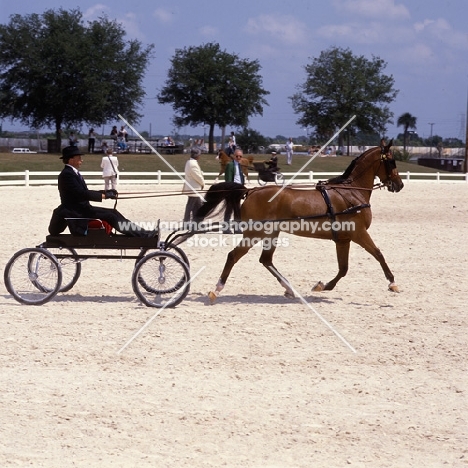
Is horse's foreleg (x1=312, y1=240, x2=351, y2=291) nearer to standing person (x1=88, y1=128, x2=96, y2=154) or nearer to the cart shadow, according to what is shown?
the cart shadow

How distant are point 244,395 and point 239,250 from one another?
3762mm

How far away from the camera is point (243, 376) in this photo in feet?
23.6

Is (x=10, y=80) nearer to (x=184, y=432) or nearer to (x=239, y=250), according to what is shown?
(x=239, y=250)

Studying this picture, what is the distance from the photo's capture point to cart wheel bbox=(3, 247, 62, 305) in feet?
32.2

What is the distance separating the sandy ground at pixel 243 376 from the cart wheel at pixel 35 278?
155mm

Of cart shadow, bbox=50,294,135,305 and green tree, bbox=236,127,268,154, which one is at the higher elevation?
green tree, bbox=236,127,268,154

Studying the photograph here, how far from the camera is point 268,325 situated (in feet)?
29.5

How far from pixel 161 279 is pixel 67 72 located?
1845 inches

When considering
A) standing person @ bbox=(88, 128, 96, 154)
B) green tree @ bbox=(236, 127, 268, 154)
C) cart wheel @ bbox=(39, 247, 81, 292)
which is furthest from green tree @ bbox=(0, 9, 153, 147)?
cart wheel @ bbox=(39, 247, 81, 292)

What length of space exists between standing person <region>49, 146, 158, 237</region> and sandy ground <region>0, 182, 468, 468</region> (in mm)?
874

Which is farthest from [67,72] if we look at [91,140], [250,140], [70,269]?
[70,269]

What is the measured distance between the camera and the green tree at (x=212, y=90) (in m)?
62.8

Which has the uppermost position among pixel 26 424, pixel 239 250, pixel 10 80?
pixel 10 80

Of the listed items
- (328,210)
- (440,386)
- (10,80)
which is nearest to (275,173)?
(328,210)
